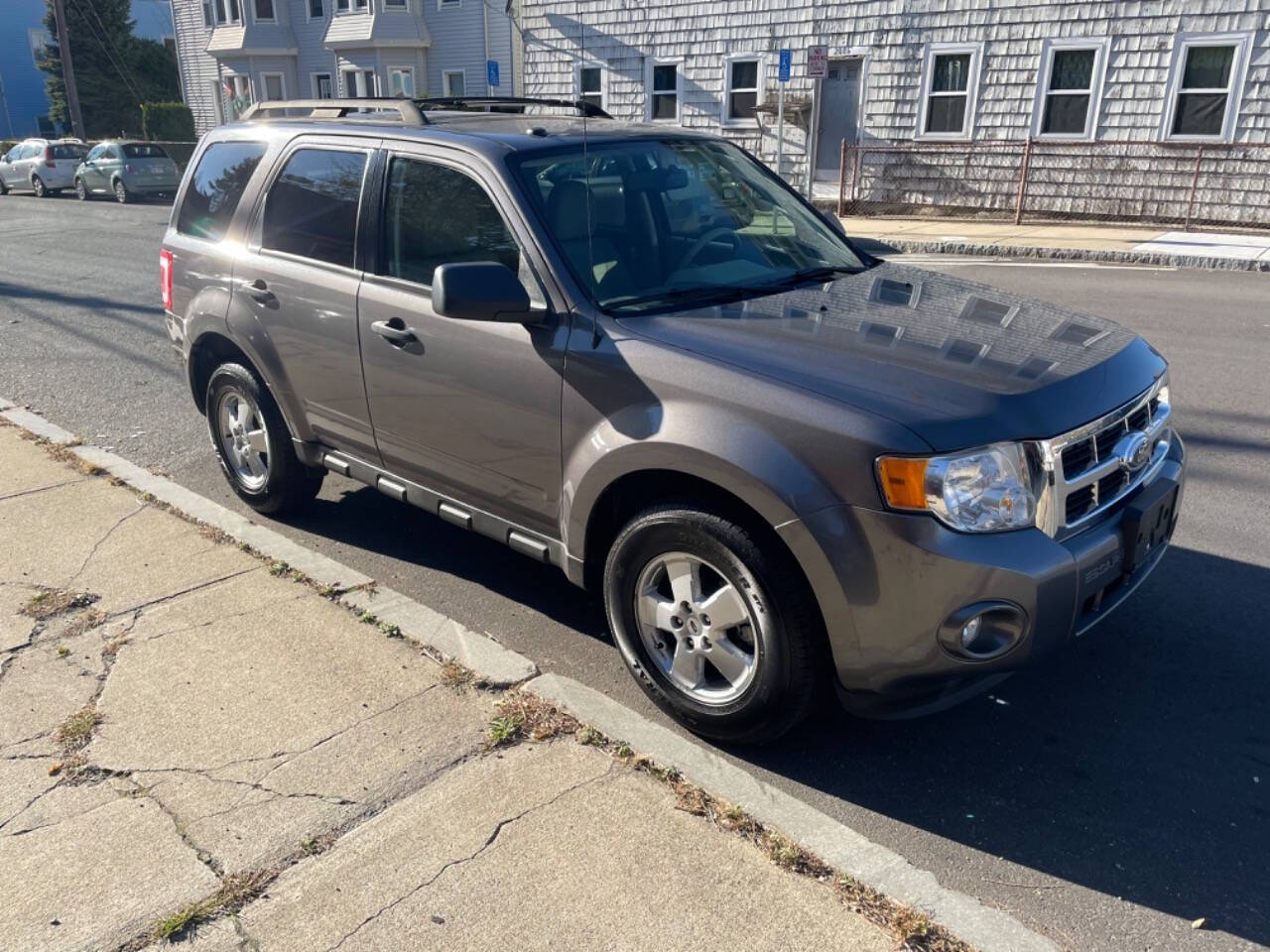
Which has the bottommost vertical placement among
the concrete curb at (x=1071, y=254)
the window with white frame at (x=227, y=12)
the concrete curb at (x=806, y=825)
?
the concrete curb at (x=806, y=825)

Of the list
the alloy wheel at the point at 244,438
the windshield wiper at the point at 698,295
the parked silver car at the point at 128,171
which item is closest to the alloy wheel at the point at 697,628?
the windshield wiper at the point at 698,295

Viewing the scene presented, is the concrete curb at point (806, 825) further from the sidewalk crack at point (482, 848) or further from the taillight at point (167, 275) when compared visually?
the taillight at point (167, 275)

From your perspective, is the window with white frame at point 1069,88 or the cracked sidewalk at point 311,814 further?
the window with white frame at point 1069,88

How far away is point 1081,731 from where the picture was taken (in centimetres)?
340

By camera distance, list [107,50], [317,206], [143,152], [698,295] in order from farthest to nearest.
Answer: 1. [107,50]
2. [143,152]
3. [317,206]
4. [698,295]

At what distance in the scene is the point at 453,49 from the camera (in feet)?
93.8

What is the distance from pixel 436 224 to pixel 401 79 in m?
28.4

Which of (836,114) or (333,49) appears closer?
(836,114)

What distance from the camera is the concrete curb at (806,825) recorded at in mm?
2564

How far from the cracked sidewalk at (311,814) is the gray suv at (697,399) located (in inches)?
22.8

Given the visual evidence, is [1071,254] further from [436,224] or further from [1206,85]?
[436,224]

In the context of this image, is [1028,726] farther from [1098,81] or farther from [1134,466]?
[1098,81]

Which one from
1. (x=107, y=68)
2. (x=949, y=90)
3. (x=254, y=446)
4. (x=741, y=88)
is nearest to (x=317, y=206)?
(x=254, y=446)

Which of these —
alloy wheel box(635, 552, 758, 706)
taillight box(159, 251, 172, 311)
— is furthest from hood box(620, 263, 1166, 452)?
taillight box(159, 251, 172, 311)
